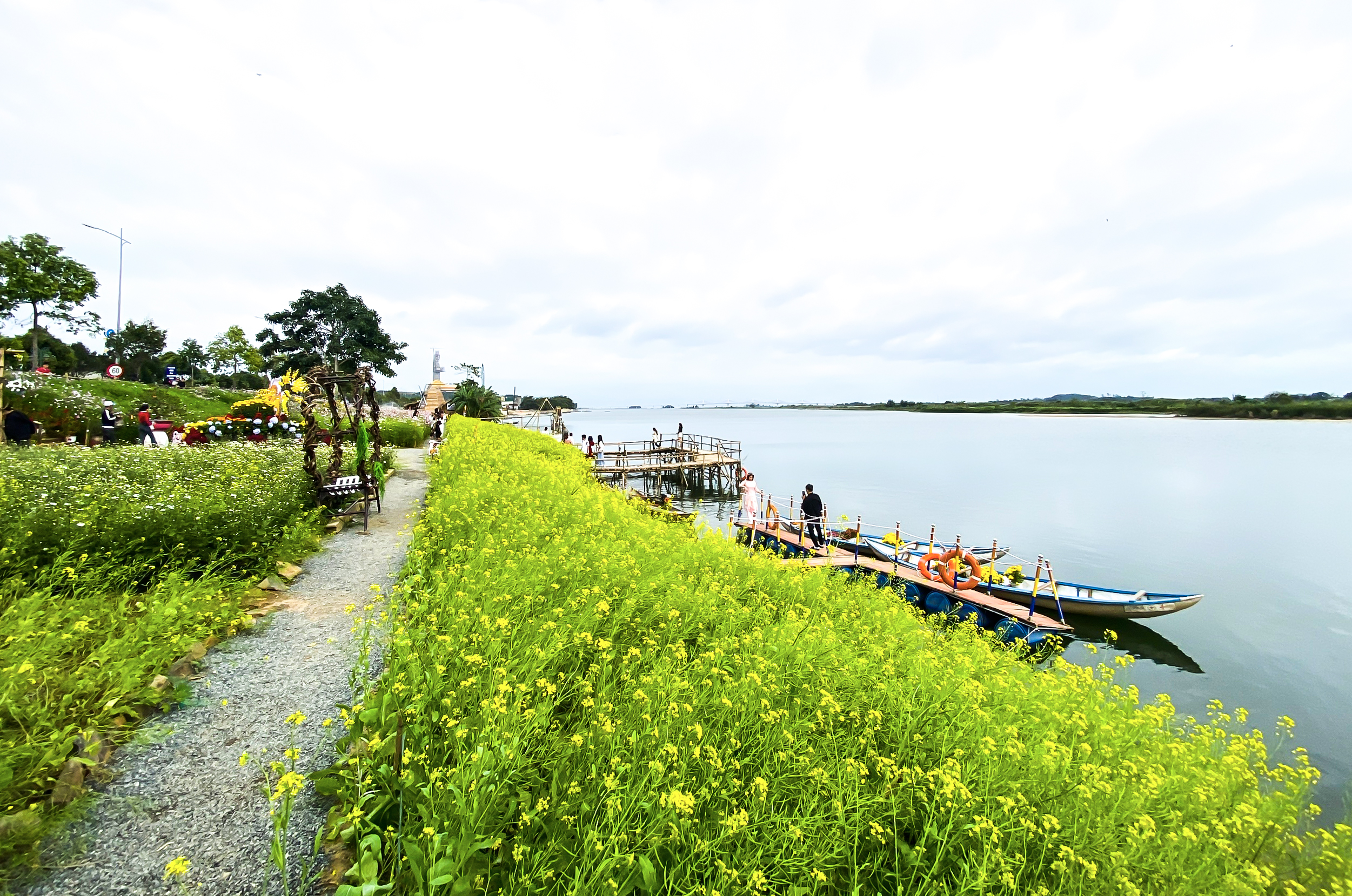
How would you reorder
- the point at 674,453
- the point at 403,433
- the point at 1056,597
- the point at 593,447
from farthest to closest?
the point at 674,453
the point at 593,447
the point at 403,433
the point at 1056,597

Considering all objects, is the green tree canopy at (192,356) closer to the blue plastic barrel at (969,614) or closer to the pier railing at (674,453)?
the pier railing at (674,453)

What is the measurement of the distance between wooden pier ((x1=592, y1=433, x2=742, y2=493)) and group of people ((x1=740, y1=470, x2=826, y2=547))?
1441 centimetres

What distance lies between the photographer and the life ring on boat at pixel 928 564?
37.9 ft

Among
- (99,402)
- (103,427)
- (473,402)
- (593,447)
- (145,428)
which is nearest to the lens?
(103,427)

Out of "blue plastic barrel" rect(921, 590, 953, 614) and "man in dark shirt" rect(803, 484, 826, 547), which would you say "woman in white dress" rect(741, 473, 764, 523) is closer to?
"man in dark shirt" rect(803, 484, 826, 547)

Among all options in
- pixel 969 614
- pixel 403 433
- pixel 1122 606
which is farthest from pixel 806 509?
pixel 403 433

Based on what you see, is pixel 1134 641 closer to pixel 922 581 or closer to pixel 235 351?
pixel 922 581

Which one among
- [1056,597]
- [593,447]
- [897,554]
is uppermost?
[593,447]

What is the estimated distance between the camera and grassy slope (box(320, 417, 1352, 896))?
2098 mm

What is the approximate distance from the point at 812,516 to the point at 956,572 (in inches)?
177

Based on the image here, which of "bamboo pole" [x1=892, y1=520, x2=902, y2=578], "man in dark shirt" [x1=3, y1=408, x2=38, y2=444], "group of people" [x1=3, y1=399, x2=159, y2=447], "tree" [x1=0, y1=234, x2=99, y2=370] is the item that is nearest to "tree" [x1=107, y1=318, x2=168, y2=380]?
"tree" [x1=0, y1=234, x2=99, y2=370]

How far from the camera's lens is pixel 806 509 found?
14.9 m

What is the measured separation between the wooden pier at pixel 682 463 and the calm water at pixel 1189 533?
3.64 m

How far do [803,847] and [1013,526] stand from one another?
25.5 m
